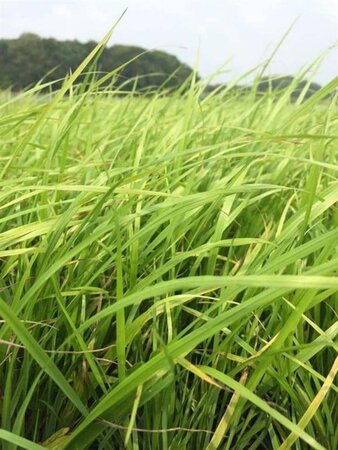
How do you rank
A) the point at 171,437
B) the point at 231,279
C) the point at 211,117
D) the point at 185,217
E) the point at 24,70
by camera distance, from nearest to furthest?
the point at 231,279
the point at 171,437
the point at 185,217
the point at 211,117
the point at 24,70

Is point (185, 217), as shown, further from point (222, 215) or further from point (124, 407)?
point (124, 407)

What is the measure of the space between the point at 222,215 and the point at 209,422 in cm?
21

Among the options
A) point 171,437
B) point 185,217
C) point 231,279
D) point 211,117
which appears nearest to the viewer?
point 231,279

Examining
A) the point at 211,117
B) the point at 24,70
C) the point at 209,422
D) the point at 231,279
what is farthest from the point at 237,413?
the point at 24,70

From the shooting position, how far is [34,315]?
0.50 meters


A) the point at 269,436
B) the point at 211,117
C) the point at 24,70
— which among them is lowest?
the point at 269,436

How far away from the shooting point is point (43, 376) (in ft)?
1.56

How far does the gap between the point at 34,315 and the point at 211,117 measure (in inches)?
28.9

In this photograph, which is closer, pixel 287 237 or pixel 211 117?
pixel 287 237

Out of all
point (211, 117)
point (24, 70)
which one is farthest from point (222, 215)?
point (24, 70)

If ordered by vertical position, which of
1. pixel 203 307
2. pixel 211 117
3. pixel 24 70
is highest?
pixel 24 70

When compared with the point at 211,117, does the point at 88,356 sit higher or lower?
lower

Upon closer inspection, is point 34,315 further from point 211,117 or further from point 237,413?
point 211,117

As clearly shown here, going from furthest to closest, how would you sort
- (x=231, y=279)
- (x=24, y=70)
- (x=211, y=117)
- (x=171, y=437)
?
(x=24, y=70)
(x=211, y=117)
(x=171, y=437)
(x=231, y=279)
